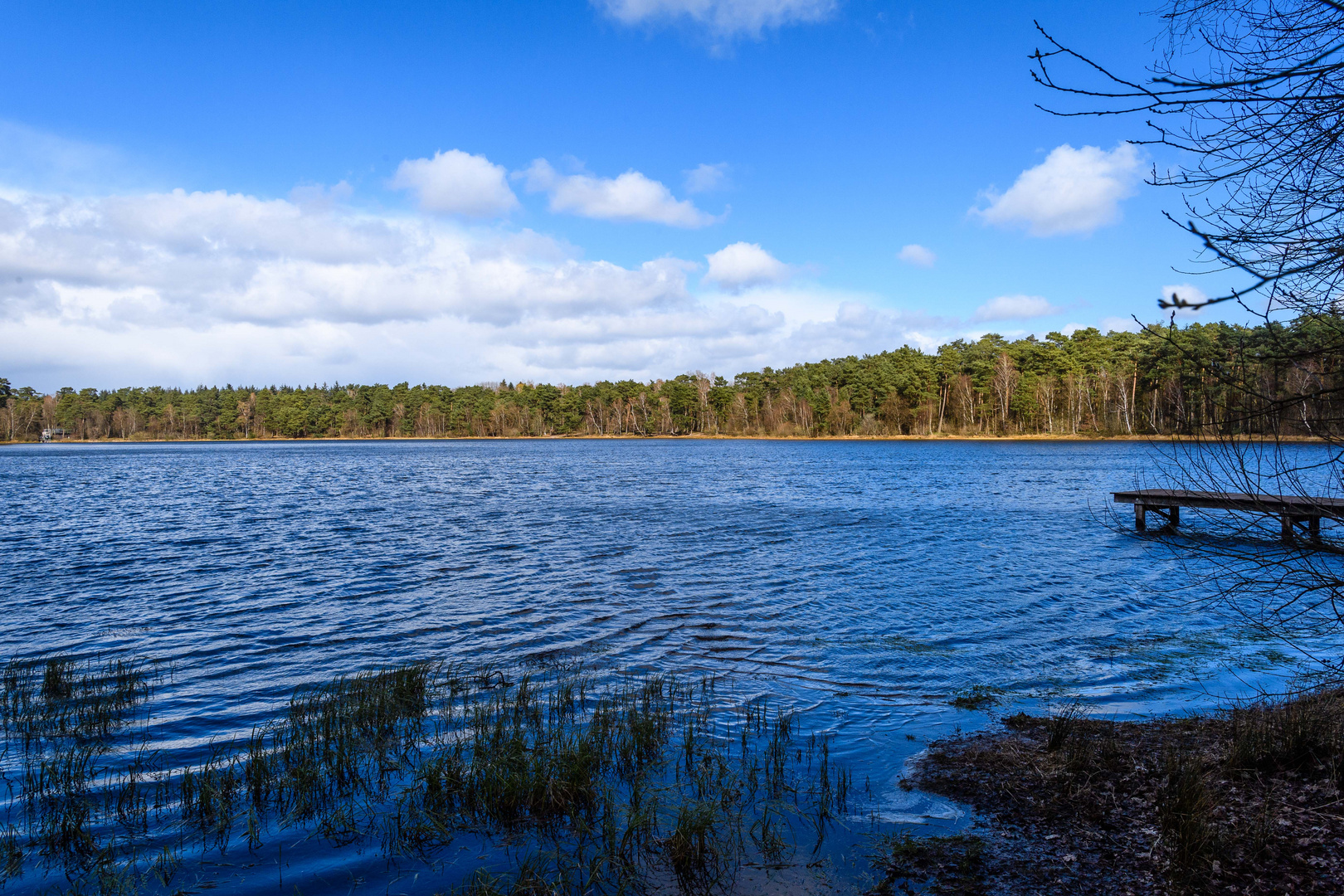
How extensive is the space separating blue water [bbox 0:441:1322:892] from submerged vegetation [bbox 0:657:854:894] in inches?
31.2

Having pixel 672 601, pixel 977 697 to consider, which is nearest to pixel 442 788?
pixel 977 697

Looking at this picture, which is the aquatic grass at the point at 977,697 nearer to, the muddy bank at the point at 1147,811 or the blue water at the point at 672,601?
the blue water at the point at 672,601

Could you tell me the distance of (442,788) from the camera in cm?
656

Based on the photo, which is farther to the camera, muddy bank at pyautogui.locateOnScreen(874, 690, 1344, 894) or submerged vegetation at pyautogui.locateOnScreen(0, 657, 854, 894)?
submerged vegetation at pyautogui.locateOnScreen(0, 657, 854, 894)

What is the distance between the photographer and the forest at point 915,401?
452 centimetres

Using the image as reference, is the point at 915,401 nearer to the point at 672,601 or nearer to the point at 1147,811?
the point at 672,601

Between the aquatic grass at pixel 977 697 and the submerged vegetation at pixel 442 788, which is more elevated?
the submerged vegetation at pixel 442 788

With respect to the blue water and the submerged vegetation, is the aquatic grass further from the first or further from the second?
the submerged vegetation

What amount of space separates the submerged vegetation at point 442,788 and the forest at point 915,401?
437cm

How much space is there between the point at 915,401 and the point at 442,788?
128 meters

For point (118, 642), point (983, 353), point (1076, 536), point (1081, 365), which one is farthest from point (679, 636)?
point (983, 353)

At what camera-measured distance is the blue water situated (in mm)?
10102

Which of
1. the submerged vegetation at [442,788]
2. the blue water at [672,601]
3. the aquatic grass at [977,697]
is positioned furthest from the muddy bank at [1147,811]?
the aquatic grass at [977,697]

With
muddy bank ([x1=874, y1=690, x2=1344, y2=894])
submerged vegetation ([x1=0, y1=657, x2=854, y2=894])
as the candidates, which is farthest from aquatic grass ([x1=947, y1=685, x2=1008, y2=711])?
submerged vegetation ([x1=0, y1=657, x2=854, y2=894])
